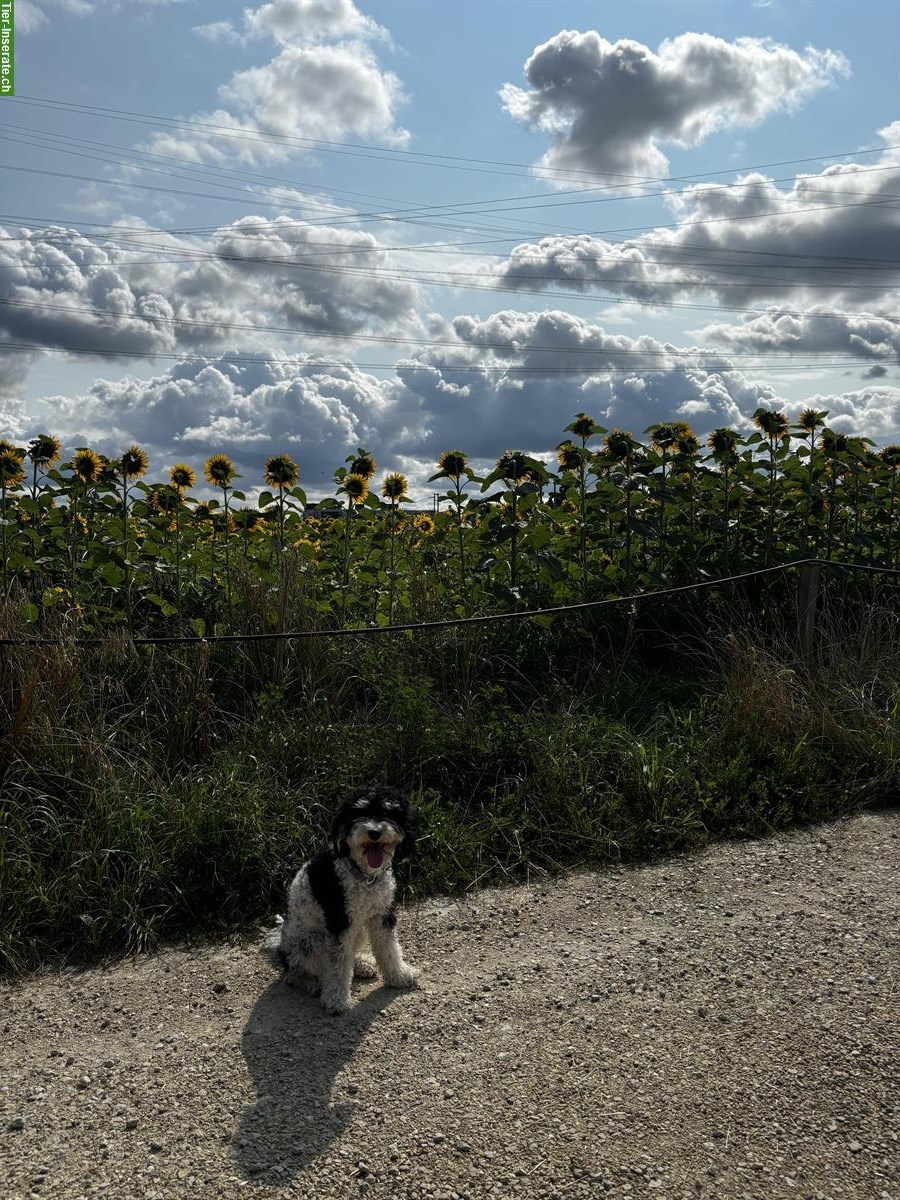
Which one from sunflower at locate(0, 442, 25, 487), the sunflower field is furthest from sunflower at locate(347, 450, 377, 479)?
sunflower at locate(0, 442, 25, 487)

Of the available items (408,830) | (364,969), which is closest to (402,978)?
(364,969)

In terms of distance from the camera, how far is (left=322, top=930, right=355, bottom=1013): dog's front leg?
385 centimetres

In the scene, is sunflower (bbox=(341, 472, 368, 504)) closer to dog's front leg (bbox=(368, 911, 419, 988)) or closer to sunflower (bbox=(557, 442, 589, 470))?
sunflower (bbox=(557, 442, 589, 470))

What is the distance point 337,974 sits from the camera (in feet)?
12.7

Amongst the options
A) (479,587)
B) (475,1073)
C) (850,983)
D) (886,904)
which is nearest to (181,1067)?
(475,1073)

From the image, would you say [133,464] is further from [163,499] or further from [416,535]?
[416,535]

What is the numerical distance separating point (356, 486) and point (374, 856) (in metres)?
3.92

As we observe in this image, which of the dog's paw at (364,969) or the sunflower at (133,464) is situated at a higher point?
the sunflower at (133,464)

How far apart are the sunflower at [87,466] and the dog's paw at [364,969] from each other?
4.28 m

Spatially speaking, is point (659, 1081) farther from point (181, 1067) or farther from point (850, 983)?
point (181, 1067)

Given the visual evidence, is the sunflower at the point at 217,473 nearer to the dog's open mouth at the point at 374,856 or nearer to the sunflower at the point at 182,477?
the sunflower at the point at 182,477

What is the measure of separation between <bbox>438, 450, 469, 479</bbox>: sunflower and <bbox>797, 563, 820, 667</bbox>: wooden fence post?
8.37ft

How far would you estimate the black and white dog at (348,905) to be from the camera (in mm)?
3826

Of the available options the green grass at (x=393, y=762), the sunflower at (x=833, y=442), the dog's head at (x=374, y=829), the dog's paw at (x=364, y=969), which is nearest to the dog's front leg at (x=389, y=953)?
the dog's paw at (x=364, y=969)
